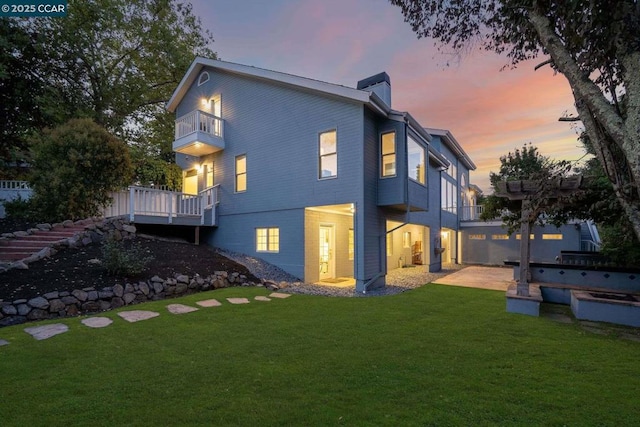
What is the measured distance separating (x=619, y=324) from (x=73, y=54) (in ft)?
79.3

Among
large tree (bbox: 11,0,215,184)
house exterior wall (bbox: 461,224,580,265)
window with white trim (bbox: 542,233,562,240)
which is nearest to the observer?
large tree (bbox: 11,0,215,184)

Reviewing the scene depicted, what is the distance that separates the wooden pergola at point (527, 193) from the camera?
23.5 feet

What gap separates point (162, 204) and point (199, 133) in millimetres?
3127

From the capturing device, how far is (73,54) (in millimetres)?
16422

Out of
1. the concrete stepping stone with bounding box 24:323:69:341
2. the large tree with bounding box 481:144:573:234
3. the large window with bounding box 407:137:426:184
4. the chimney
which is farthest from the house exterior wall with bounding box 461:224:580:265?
the concrete stepping stone with bounding box 24:323:69:341

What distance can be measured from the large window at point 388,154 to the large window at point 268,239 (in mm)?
4334

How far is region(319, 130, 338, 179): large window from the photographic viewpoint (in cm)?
1009

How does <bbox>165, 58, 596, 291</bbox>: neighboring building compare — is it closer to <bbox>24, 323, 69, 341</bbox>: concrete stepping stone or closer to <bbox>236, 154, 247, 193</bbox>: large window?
<bbox>236, 154, 247, 193</bbox>: large window

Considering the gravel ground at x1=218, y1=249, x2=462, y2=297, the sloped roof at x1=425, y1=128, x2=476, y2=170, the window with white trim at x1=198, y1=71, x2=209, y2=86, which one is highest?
the window with white trim at x1=198, y1=71, x2=209, y2=86

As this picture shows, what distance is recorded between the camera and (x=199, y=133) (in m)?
12.3

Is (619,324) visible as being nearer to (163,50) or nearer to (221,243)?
(221,243)

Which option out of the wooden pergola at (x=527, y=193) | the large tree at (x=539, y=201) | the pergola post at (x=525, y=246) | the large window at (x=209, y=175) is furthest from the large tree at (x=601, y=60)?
the large window at (x=209, y=175)

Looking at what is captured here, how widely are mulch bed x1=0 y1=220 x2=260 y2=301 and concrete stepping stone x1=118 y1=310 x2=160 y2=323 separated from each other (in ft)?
4.58

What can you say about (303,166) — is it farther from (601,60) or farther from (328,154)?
(601,60)
